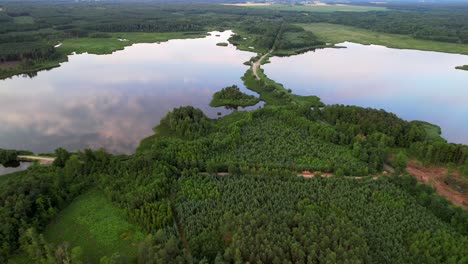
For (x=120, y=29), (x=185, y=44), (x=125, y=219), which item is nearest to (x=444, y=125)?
(x=125, y=219)

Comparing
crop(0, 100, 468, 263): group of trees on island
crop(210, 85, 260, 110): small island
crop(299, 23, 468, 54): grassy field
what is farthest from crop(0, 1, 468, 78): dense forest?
crop(0, 100, 468, 263): group of trees on island

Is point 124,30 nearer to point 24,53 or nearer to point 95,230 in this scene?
point 24,53

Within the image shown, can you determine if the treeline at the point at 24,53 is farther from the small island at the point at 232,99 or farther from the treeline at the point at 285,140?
the treeline at the point at 285,140

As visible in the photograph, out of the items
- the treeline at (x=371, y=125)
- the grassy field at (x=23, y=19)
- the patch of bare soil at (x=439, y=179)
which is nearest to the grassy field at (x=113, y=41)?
the grassy field at (x=23, y=19)

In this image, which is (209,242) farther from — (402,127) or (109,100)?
(109,100)

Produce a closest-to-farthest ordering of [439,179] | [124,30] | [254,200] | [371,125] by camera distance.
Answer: [254,200], [439,179], [371,125], [124,30]

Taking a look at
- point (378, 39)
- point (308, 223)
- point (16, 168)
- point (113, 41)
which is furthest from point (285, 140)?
point (378, 39)

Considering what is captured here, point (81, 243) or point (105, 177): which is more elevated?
point (105, 177)
